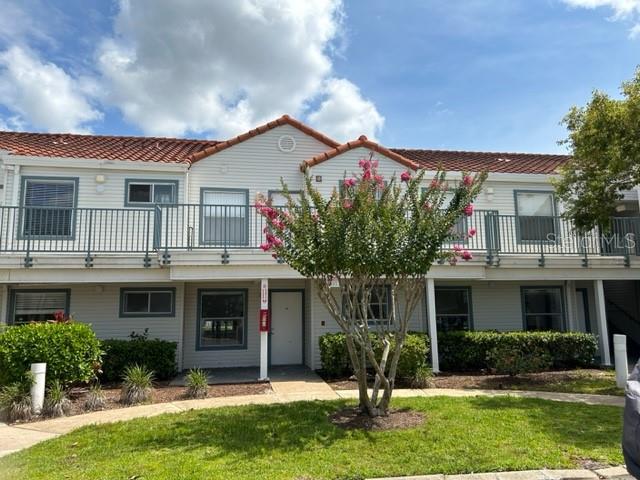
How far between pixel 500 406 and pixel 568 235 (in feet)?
24.0

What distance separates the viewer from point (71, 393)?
9.08 m

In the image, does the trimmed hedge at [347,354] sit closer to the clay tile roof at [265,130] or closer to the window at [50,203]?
the clay tile roof at [265,130]

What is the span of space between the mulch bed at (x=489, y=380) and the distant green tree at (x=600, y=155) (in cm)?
385

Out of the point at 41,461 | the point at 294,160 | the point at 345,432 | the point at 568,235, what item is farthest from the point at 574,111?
the point at 41,461

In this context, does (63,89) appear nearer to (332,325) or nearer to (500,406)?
(332,325)

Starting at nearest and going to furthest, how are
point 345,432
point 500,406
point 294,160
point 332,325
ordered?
1. point 345,432
2. point 500,406
3. point 332,325
4. point 294,160

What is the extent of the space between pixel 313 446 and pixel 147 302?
323 inches

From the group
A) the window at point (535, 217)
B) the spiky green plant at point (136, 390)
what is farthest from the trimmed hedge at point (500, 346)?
the spiky green plant at point (136, 390)

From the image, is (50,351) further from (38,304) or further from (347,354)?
(347,354)

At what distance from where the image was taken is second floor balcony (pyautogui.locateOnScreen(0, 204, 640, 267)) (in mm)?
10500

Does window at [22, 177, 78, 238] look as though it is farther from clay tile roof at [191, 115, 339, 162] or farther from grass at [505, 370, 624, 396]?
grass at [505, 370, 624, 396]

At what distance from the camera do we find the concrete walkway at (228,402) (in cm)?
655

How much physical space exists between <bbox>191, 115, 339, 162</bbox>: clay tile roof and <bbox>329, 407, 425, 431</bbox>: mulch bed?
846cm

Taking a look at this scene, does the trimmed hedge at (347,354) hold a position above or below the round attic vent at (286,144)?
below
